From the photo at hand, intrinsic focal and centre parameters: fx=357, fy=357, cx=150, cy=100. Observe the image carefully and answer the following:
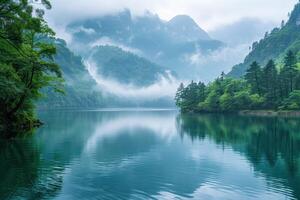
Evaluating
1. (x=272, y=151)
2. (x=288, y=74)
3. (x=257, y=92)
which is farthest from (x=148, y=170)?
(x=257, y=92)

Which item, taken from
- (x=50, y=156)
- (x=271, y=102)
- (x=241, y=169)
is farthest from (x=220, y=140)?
(x=271, y=102)

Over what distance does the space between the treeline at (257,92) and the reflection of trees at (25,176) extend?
112548 millimetres

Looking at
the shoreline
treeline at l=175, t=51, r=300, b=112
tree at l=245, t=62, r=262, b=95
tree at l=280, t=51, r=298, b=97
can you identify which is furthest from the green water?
tree at l=245, t=62, r=262, b=95

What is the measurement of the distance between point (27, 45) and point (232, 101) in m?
117

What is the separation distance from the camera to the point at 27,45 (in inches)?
2173

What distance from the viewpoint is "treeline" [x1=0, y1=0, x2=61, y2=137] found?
109ft

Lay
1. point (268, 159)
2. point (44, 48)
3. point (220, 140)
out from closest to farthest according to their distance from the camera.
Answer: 1. point (268, 159)
2. point (44, 48)
3. point (220, 140)

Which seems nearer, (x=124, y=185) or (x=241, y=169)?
(x=124, y=185)

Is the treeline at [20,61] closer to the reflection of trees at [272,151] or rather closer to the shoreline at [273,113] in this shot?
the reflection of trees at [272,151]

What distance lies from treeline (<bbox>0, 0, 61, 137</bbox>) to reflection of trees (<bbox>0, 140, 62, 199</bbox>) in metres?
6.86

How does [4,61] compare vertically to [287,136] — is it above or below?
above

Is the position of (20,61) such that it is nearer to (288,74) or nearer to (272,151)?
(272,151)

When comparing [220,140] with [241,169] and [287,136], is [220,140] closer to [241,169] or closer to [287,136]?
[287,136]

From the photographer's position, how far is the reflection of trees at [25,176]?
84.6 feet
